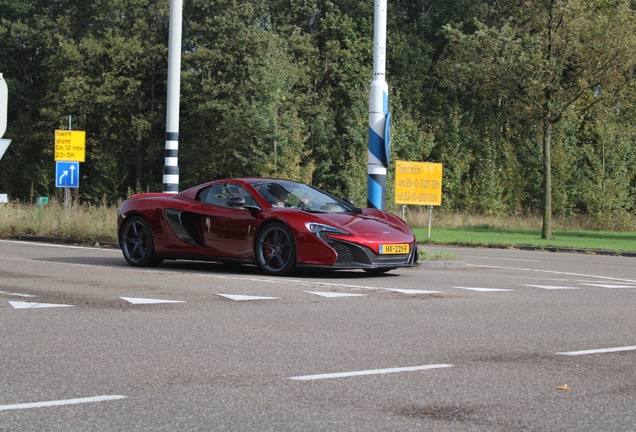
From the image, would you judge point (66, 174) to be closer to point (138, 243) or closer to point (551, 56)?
point (551, 56)

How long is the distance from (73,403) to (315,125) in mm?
50803

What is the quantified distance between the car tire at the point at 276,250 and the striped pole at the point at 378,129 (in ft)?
13.8

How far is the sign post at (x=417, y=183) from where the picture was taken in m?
28.9

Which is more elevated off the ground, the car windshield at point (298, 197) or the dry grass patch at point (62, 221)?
the car windshield at point (298, 197)

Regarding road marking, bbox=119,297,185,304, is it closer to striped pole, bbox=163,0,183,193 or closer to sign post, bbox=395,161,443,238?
striped pole, bbox=163,0,183,193

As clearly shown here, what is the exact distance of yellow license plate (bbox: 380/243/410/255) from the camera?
516 inches

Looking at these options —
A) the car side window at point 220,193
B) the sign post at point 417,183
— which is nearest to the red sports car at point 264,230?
the car side window at point 220,193

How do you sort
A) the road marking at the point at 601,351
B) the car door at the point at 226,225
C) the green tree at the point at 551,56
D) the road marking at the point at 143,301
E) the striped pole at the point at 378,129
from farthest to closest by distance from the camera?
the green tree at the point at 551,56
the striped pole at the point at 378,129
the car door at the point at 226,225
the road marking at the point at 143,301
the road marking at the point at 601,351

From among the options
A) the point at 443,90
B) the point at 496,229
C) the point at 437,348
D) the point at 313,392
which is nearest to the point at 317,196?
the point at 437,348

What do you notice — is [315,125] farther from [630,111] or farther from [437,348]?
[437,348]

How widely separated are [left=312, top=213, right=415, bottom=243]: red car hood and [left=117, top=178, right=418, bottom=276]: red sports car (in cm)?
2

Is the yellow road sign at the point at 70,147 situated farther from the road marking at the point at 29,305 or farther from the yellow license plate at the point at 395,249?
the road marking at the point at 29,305

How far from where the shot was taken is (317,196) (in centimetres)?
1438

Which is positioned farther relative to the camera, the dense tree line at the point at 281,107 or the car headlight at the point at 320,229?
the dense tree line at the point at 281,107
